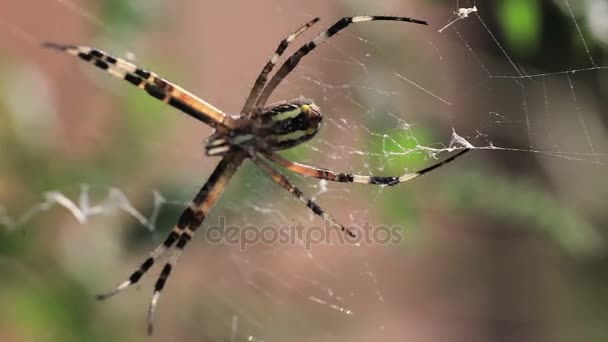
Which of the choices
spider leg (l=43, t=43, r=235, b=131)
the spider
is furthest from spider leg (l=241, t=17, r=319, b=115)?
spider leg (l=43, t=43, r=235, b=131)

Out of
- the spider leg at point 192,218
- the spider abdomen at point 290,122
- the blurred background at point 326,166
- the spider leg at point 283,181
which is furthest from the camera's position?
the blurred background at point 326,166

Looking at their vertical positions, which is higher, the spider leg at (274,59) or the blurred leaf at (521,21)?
the blurred leaf at (521,21)

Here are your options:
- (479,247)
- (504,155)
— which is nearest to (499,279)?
(479,247)

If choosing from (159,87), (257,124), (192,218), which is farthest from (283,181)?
(159,87)

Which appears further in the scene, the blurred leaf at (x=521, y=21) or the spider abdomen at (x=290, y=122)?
the blurred leaf at (x=521, y=21)

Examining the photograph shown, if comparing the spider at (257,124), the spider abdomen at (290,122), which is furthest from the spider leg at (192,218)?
the spider abdomen at (290,122)

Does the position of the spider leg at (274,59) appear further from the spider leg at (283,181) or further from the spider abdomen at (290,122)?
the spider leg at (283,181)

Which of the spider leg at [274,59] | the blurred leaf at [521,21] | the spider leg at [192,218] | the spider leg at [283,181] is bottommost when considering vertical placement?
the spider leg at [192,218]

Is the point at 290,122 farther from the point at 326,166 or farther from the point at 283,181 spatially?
the point at 326,166

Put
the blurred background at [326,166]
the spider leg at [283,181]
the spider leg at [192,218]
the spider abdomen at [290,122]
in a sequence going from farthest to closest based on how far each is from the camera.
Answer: the blurred background at [326,166], the spider leg at [192,218], the spider leg at [283,181], the spider abdomen at [290,122]
